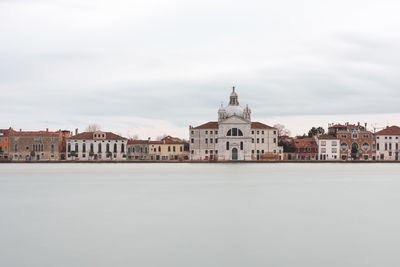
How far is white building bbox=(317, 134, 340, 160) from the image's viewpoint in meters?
79.6

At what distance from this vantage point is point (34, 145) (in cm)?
7950

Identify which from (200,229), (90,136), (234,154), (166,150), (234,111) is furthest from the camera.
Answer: (234,111)

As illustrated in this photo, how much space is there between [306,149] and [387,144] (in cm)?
1177

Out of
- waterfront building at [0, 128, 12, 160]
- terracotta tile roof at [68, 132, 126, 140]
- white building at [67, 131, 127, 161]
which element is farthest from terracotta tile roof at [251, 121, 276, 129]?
waterfront building at [0, 128, 12, 160]

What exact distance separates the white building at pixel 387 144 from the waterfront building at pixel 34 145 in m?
47.0

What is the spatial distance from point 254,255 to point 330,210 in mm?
8146

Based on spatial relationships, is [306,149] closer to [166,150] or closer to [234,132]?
[234,132]

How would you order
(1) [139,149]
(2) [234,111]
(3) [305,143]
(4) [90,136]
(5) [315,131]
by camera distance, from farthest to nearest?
1. (5) [315,131]
2. (2) [234,111]
3. (3) [305,143]
4. (1) [139,149]
5. (4) [90,136]

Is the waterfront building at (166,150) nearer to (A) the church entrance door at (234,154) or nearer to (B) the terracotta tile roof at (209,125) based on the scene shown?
(B) the terracotta tile roof at (209,125)

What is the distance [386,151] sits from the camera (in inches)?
3174

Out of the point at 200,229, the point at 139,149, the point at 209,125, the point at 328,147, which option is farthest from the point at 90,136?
the point at 200,229

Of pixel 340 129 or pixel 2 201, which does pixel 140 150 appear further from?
pixel 2 201

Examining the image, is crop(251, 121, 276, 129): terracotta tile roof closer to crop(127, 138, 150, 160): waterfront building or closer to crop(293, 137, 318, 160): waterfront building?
crop(293, 137, 318, 160): waterfront building

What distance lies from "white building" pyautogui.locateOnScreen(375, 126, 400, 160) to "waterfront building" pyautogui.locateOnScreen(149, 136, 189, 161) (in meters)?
28.9
